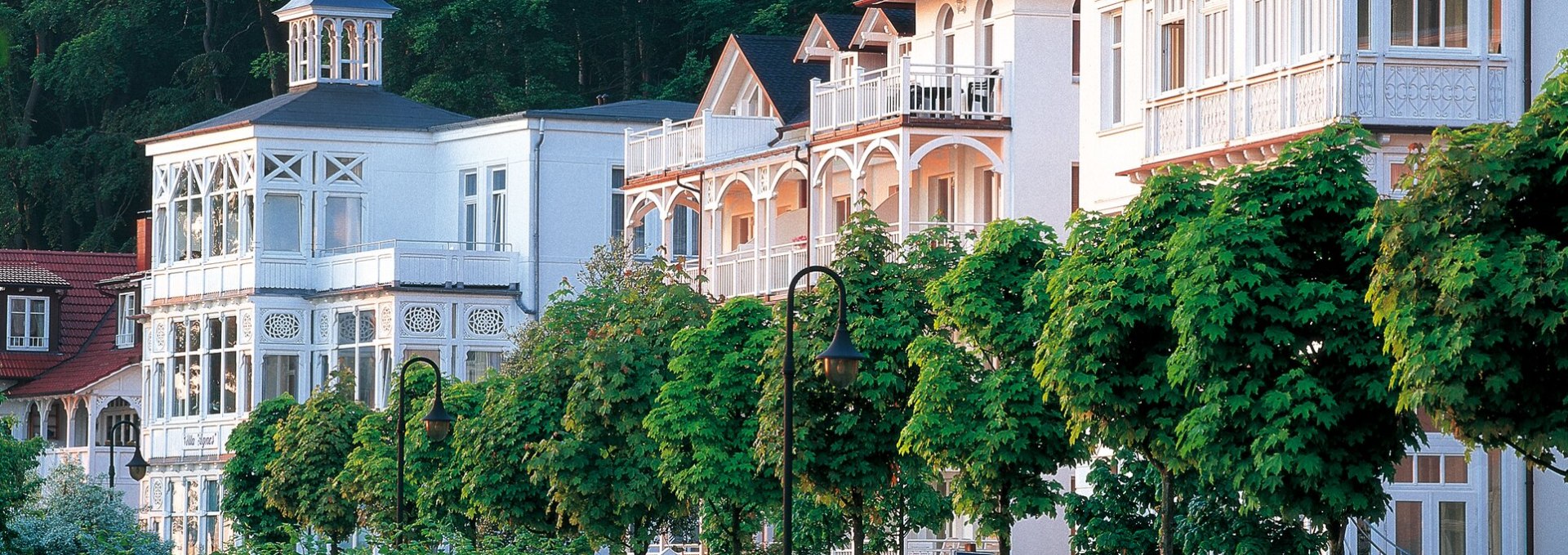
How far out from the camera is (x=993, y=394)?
31219mm

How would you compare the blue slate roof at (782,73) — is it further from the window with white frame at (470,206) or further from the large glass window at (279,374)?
the large glass window at (279,374)

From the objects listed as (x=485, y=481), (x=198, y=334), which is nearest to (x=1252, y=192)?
(x=485, y=481)

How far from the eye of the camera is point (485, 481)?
42875 millimetres

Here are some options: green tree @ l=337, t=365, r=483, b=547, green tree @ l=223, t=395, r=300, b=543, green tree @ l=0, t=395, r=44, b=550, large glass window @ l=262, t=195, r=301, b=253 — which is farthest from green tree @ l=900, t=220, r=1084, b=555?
large glass window @ l=262, t=195, r=301, b=253

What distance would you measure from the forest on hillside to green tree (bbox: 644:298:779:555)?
132 feet

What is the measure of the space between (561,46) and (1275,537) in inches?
2192

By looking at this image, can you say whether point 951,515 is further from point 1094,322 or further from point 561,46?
point 561,46

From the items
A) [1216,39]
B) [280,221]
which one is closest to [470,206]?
[280,221]

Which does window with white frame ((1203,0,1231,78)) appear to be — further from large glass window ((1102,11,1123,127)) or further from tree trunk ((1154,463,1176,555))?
tree trunk ((1154,463,1176,555))

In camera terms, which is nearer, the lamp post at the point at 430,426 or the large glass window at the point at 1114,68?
the large glass window at the point at 1114,68

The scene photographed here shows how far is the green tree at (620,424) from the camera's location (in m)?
40.7

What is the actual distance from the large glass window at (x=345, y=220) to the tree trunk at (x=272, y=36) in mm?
24898

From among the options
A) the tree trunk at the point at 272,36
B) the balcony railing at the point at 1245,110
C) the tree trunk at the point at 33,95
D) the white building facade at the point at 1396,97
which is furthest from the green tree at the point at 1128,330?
the tree trunk at the point at 33,95

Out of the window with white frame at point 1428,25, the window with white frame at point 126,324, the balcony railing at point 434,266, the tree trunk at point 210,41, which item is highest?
the tree trunk at point 210,41
